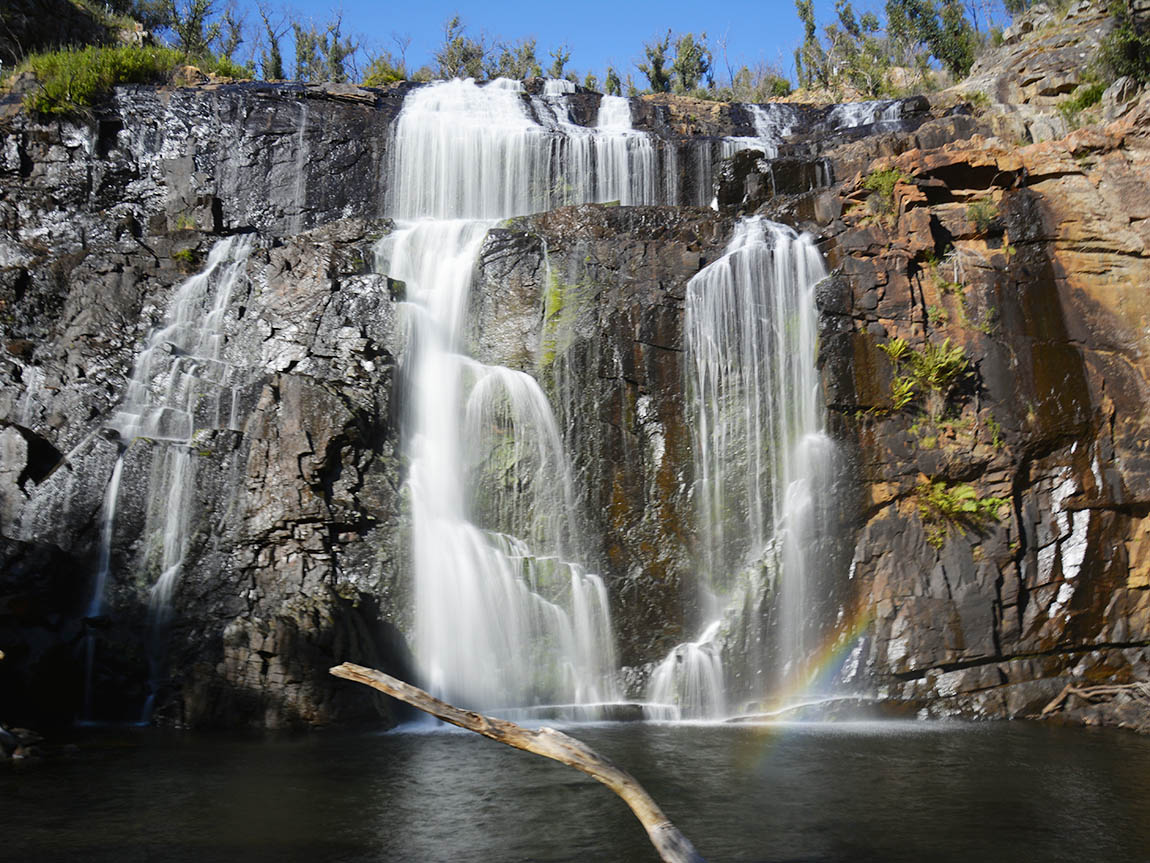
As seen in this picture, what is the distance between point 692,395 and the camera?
13562 millimetres

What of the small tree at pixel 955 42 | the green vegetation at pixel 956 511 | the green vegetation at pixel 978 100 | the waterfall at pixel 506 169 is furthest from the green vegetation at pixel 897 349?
the small tree at pixel 955 42

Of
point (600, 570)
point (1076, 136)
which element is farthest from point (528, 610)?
point (1076, 136)

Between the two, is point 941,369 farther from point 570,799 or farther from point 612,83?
point 612,83

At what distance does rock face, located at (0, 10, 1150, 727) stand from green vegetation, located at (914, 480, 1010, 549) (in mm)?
42

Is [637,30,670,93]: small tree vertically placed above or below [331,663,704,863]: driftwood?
above

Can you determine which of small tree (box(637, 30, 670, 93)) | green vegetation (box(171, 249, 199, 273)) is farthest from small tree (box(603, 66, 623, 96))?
green vegetation (box(171, 249, 199, 273))

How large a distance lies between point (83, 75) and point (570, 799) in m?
18.2

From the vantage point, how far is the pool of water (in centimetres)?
646

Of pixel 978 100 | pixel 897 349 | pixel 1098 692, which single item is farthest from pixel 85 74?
pixel 1098 692

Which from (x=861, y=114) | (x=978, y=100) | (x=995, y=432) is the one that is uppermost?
(x=861, y=114)

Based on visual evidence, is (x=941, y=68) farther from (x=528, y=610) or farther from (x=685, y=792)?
(x=685, y=792)

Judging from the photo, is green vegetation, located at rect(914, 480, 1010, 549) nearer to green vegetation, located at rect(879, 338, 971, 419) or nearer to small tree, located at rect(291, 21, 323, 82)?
green vegetation, located at rect(879, 338, 971, 419)

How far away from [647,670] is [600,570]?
1.50 metres

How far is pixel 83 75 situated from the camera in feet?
61.8
